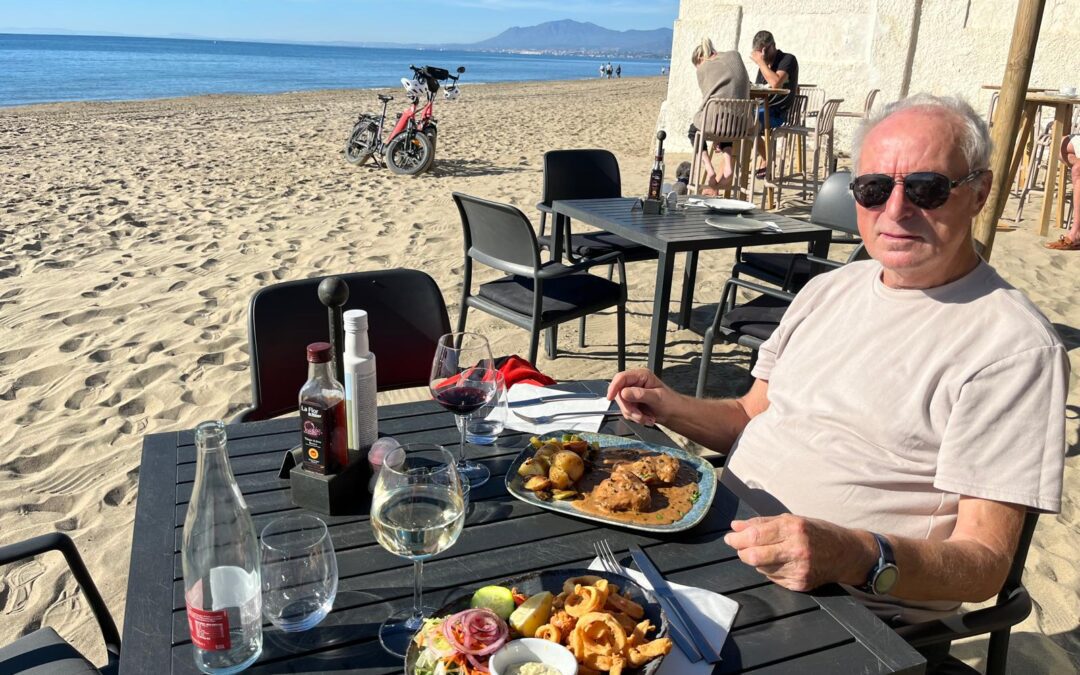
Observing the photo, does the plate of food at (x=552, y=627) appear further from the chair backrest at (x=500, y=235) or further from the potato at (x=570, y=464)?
the chair backrest at (x=500, y=235)

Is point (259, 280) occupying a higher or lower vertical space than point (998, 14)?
lower

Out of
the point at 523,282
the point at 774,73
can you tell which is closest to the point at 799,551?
the point at 523,282

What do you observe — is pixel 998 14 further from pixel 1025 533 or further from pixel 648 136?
pixel 1025 533

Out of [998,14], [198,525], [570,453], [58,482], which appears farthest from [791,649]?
[998,14]

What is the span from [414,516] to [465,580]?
196mm

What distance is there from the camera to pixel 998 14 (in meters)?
10.0

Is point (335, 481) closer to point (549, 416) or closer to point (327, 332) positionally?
Result: point (549, 416)

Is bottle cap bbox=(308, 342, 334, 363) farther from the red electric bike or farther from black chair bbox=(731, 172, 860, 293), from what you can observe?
the red electric bike

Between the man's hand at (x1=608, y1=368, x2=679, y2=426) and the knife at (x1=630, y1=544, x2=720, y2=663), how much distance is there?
0.57 metres

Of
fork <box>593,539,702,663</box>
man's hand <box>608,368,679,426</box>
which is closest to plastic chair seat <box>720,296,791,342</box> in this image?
man's hand <box>608,368,679,426</box>

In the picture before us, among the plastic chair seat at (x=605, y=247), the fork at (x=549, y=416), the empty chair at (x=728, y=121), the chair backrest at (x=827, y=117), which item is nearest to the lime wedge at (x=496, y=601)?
the fork at (x=549, y=416)

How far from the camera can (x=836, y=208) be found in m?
4.17

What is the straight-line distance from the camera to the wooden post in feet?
10.8

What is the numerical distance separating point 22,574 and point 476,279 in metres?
3.69
